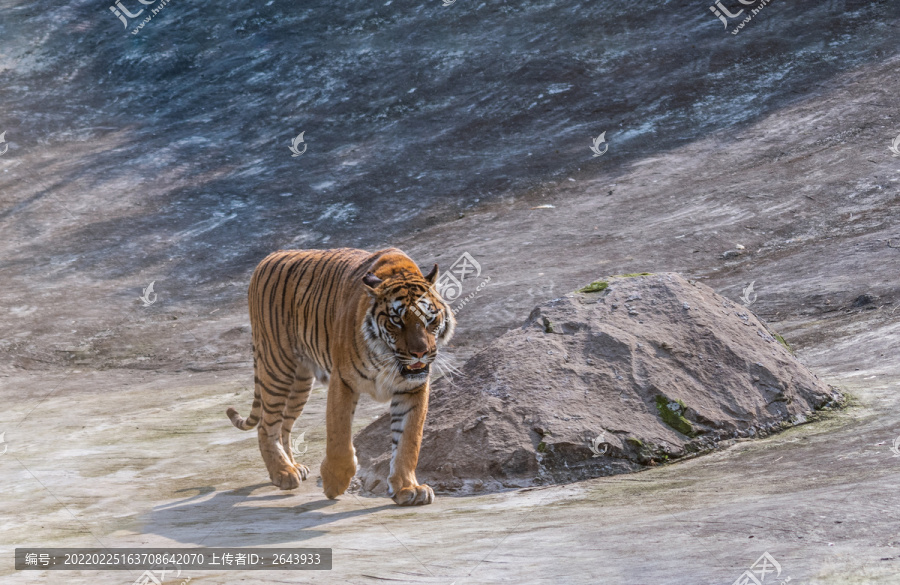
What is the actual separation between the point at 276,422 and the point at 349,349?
1.27 meters

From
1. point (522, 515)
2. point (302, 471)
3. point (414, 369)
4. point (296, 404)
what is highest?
point (414, 369)

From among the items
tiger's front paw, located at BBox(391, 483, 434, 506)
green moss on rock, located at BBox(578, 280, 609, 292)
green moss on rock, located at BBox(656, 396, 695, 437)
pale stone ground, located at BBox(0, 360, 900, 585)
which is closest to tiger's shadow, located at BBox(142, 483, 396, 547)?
pale stone ground, located at BBox(0, 360, 900, 585)

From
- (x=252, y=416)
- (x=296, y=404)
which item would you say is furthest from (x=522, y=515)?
(x=252, y=416)

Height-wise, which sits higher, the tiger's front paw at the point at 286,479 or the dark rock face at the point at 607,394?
the dark rock face at the point at 607,394

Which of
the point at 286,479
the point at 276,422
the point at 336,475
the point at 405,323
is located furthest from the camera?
the point at 276,422

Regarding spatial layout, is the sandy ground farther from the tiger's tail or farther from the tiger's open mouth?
the tiger's open mouth

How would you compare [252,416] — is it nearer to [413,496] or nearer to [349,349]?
[349,349]

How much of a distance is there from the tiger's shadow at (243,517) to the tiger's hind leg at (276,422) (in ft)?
0.52

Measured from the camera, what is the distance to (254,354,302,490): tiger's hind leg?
6691 millimetres

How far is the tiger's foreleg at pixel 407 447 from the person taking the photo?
223 inches

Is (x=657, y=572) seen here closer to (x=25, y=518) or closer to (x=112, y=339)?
(x=25, y=518)

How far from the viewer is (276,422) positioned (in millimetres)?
6758

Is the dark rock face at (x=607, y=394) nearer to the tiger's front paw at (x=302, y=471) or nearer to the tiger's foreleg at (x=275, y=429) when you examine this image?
the tiger's front paw at (x=302, y=471)

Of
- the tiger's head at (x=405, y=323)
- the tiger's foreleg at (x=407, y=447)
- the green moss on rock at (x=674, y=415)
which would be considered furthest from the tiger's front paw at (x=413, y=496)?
the green moss on rock at (x=674, y=415)
